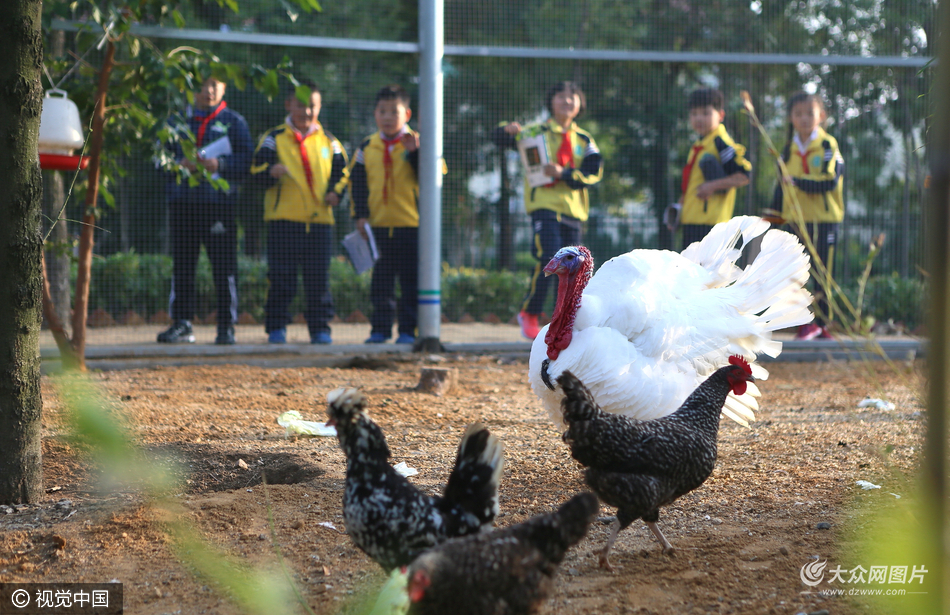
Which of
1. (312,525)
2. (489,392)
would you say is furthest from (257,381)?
(312,525)

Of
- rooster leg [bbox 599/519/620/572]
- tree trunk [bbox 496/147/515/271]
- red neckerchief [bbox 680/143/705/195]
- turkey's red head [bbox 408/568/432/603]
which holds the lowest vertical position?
rooster leg [bbox 599/519/620/572]

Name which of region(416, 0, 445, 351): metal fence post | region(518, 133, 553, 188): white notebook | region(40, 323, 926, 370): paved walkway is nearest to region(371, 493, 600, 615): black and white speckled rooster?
region(40, 323, 926, 370): paved walkway

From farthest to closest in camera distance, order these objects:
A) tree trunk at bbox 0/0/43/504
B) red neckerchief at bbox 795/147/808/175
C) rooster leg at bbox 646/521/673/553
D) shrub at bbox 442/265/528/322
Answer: shrub at bbox 442/265/528/322 → red neckerchief at bbox 795/147/808/175 → tree trunk at bbox 0/0/43/504 → rooster leg at bbox 646/521/673/553

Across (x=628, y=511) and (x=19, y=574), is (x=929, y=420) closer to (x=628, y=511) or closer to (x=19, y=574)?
(x=628, y=511)

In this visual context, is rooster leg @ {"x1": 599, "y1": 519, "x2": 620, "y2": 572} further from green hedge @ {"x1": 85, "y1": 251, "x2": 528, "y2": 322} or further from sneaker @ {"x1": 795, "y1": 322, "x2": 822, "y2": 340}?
sneaker @ {"x1": 795, "y1": 322, "x2": 822, "y2": 340}

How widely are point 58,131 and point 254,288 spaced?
5.61 metres

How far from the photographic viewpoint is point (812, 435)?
160 inches

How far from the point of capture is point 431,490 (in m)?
3.04

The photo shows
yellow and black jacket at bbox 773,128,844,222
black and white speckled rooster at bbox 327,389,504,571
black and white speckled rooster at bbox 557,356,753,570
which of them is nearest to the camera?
black and white speckled rooster at bbox 327,389,504,571

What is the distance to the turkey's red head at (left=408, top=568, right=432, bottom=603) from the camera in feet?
5.31

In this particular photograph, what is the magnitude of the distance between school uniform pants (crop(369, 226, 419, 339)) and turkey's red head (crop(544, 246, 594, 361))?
350 cm

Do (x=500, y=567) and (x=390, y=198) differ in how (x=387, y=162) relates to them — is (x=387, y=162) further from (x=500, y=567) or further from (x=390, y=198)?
(x=500, y=567)

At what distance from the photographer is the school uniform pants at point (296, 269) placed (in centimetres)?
672

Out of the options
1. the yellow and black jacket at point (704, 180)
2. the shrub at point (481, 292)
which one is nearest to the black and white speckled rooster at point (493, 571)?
the yellow and black jacket at point (704, 180)
